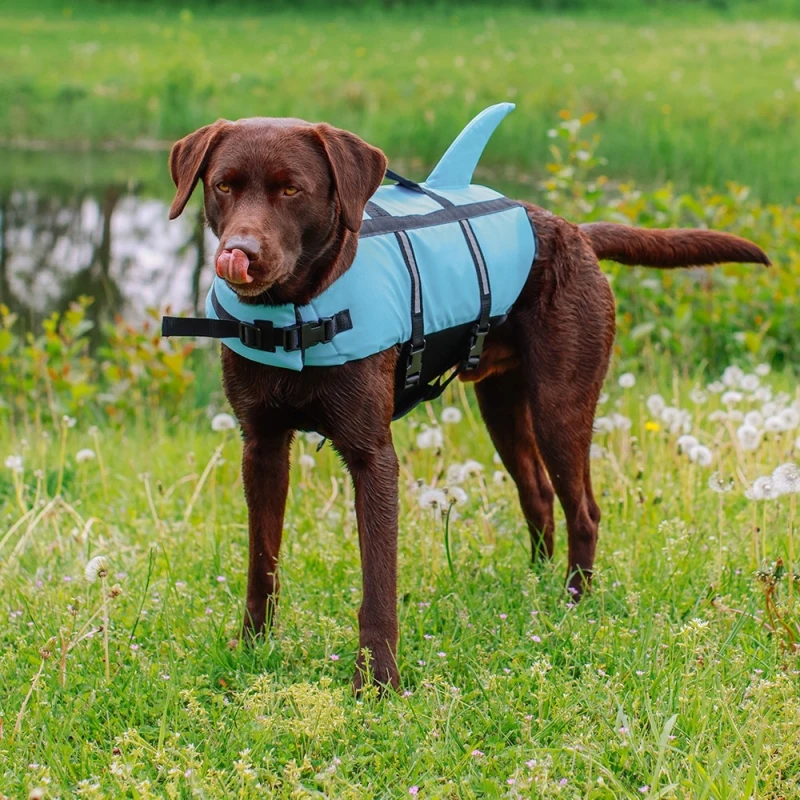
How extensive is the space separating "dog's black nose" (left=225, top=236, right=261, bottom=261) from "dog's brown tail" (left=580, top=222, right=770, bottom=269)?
5.03ft

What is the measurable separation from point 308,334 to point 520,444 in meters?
1.26

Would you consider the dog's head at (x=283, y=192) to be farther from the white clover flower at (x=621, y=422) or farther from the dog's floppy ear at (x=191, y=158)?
the white clover flower at (x=621, y=422)

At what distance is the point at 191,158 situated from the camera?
305 cm

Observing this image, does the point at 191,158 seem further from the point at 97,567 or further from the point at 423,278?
the point at 97,567

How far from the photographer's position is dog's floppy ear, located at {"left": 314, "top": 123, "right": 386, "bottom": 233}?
2.95m

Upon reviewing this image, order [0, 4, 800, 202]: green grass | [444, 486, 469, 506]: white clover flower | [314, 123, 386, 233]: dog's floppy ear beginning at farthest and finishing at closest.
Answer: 1. [0, 4, 800, 202]: green grass
2. [444, 486, 469, 506]: white clover flower
3. [314, 123, 386, 233]: dog's floppy ear

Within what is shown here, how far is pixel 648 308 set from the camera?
Answer: 6.70m

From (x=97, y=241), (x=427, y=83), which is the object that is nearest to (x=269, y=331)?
(x=97, y=241)

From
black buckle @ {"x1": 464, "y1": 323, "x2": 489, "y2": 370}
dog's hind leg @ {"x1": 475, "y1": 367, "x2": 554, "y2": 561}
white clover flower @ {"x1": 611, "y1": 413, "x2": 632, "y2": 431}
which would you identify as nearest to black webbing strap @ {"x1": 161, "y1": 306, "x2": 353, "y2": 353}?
black buckle @ {"x1": 464, "y1": 323, "x2": 489, "y2": 370}

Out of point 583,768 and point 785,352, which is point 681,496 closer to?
point 583,768

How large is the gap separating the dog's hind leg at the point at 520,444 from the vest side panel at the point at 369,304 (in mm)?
789

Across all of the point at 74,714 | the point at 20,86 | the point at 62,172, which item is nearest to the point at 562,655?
the point at 74,714

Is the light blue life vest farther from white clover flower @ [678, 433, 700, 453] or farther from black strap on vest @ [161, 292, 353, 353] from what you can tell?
white clover flower @ [678, 433, 700, 453]

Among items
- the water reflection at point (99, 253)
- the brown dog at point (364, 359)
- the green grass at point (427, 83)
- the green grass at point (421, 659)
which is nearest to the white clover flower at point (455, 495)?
the green grass at point (421, 659)
